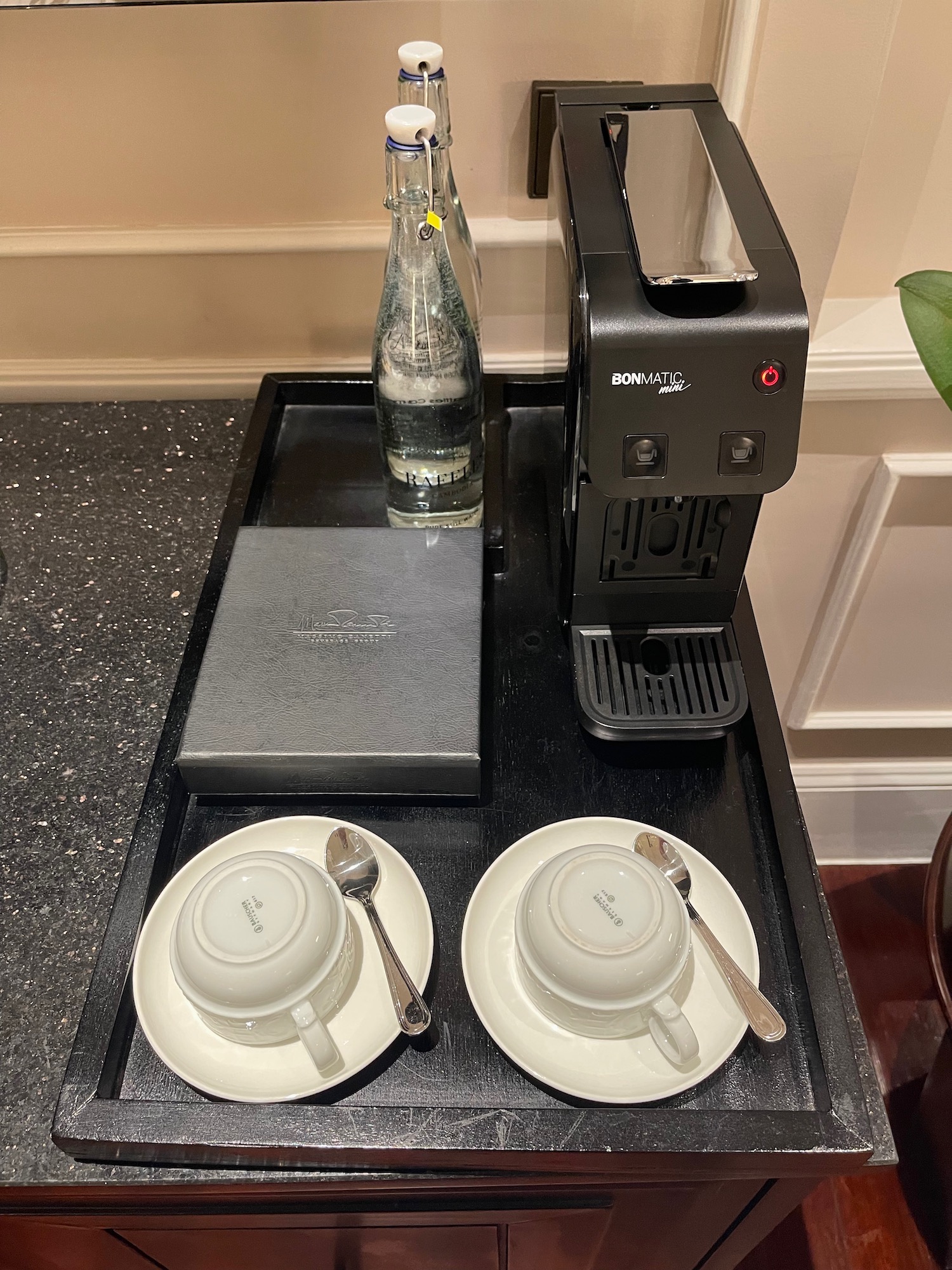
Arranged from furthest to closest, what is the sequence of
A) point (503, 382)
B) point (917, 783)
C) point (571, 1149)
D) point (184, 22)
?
1. point (917, 783)
2. point (503, 382)
3. point (184, 22)
4. point (571, 1149)

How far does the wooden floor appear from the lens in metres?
1.11

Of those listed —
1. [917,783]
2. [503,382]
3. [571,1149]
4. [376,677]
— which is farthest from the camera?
[917,783]

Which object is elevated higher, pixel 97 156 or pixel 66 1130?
pixel 97 156

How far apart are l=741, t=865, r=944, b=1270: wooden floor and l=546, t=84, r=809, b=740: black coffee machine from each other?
712 mm

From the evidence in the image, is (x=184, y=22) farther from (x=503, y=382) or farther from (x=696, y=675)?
(x=696, y=675)

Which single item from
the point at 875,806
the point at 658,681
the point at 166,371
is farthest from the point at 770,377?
the point at 875,806

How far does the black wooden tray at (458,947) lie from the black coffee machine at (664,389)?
5cm

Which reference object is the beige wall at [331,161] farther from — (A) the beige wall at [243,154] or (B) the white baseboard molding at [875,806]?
(B) the white baseboard molding at [875,806]

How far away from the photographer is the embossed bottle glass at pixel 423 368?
68 centimetres

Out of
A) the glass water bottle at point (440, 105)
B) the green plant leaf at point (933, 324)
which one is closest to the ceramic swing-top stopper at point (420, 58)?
the glass water bottle at point (440, 105)

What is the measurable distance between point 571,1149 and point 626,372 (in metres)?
0.41

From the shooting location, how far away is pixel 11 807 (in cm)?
66

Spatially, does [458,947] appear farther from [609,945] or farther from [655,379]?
[655,379]

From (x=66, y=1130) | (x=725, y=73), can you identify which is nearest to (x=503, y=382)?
(x=725, y=73)
